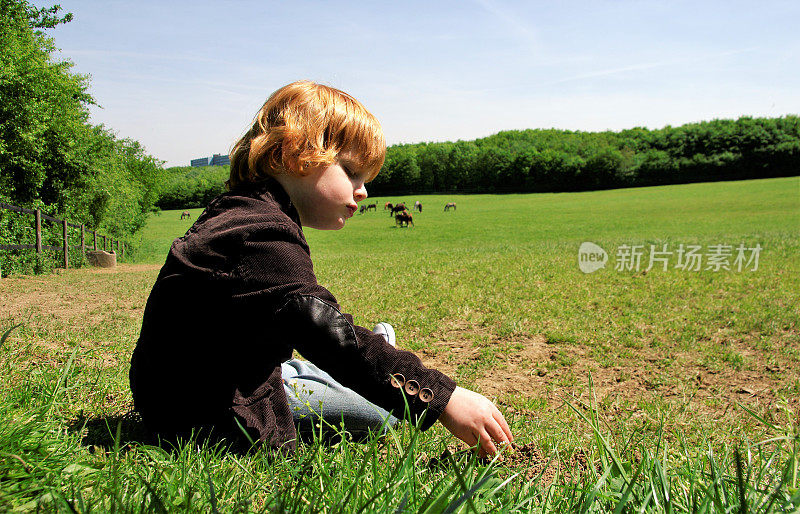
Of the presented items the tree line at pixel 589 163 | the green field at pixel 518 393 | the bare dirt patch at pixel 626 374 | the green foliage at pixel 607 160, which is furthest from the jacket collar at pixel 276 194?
the green foliage at pixel 607 160

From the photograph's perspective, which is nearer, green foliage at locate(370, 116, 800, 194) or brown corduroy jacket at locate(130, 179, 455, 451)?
brown corduroy jacket at locate(130, 179, 455, 451)

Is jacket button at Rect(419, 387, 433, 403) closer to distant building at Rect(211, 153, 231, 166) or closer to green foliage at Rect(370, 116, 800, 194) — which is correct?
distant building at Rect(211, 153, 231, 166)

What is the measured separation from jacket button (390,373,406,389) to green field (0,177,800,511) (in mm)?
176

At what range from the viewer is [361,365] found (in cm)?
155

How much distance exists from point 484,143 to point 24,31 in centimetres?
10202

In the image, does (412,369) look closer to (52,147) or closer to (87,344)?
(87,344)

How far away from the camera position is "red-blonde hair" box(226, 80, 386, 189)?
1902 millimetres

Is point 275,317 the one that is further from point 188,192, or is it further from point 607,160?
point 607,160

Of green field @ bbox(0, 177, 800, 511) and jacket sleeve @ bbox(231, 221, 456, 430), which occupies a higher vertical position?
jacket sleeve @ bbox(231, 221, 456, 430)

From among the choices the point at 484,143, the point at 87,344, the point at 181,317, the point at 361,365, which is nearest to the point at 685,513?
the point at 361,365

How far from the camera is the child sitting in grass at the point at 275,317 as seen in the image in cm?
156

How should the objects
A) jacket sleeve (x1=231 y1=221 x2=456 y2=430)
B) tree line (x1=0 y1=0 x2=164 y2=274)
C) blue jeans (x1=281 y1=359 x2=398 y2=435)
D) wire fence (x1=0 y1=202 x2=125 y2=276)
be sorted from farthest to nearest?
tree line (x1=0 y1=0 x2=164 y2=274), wire fence (x1=0 y1=202 x2=125 y2=276), blue jeans (x1=281 y1=359 x2=398 y2=435), jacket sleeve (x1=231 y1=221 x2=456 y2=430)

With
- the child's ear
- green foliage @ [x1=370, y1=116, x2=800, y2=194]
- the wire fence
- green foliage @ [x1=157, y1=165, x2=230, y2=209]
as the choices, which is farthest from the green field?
green foliage @ [x1=370, y1=116, x2=800, y2=194]

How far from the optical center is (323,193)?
77.5 inches
